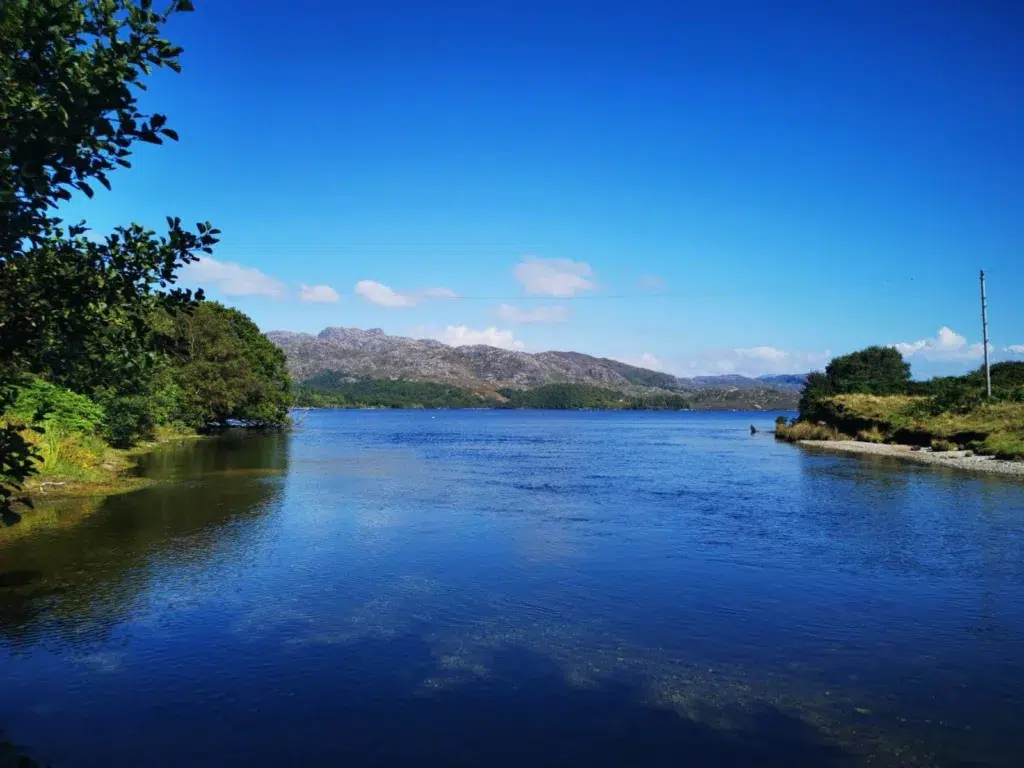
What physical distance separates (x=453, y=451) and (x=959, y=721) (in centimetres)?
6055

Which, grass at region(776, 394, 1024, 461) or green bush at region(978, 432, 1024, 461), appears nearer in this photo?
green bush at region(978, 432, 1024, 461)

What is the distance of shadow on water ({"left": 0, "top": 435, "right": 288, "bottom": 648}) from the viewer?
15086mm

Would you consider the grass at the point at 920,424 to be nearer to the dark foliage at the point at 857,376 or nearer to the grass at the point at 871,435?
the grass at the point at 871,435

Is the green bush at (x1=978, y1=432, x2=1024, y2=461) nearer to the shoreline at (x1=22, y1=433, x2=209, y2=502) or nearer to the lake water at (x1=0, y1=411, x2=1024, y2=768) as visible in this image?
the lake water at (x1=0, y1=411, x2=1024, y2=768)

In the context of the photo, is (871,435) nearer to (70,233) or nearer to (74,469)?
(74,469)

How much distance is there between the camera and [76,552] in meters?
20.4

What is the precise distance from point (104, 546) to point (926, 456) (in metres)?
58.3

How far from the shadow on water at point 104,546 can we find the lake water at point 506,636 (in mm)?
126

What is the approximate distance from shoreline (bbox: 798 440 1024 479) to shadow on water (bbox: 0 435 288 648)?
44.5 m

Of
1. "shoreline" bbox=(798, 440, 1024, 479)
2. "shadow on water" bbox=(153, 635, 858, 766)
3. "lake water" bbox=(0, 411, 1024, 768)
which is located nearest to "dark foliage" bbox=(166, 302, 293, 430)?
"lake water" bbox=(0, 411, 1024, 768)

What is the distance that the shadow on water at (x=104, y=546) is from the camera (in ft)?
49.5

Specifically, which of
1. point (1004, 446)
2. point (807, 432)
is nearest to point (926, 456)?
point (1004, 446)

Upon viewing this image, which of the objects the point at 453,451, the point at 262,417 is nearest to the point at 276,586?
the point at 453,451

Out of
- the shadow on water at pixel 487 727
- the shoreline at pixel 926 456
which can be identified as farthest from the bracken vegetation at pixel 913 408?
the shadow on water at pixel 487 727
